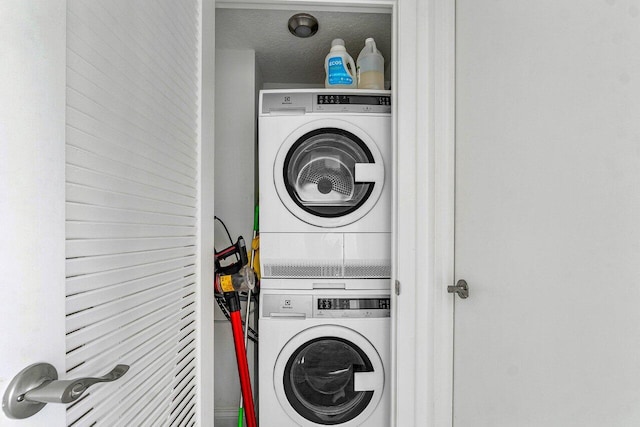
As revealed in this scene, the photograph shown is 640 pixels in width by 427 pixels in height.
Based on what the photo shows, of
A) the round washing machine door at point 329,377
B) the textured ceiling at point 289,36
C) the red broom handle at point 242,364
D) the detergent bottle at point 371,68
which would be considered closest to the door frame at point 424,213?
the round washing machine door at point 329,377

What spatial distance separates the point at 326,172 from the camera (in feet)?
5.97

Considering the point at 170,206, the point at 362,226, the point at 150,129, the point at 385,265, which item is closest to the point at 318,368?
the point at 385,265

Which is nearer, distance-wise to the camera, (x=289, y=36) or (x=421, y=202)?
(x=421, y=202)

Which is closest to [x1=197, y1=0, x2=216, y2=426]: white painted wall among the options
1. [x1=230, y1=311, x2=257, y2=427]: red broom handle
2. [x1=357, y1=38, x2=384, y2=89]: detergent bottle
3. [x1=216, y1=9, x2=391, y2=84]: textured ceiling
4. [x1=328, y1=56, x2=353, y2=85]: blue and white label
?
[x1=230, y1=311, x2=257, y2=427]: red broom handle

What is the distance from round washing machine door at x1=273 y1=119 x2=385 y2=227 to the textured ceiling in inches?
22.2

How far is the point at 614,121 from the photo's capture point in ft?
2.31

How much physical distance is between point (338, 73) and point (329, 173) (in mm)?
519

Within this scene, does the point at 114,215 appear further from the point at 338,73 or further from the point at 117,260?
the point at 338,73

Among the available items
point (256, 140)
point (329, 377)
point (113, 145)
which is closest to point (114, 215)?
point (113, 145)

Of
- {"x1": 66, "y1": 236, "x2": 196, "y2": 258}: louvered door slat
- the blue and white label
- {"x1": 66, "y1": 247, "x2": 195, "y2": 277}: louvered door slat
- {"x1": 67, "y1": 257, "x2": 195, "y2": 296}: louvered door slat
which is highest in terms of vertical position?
the blue and white label

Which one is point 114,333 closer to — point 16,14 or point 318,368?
point 16,14

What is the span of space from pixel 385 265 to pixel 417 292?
1.16ft

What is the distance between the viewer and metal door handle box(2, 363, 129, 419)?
18.3 inches

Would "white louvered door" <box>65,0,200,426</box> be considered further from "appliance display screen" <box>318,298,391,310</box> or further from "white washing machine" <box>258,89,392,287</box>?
"appliance display screen" <box>318,298,391,310</box>
